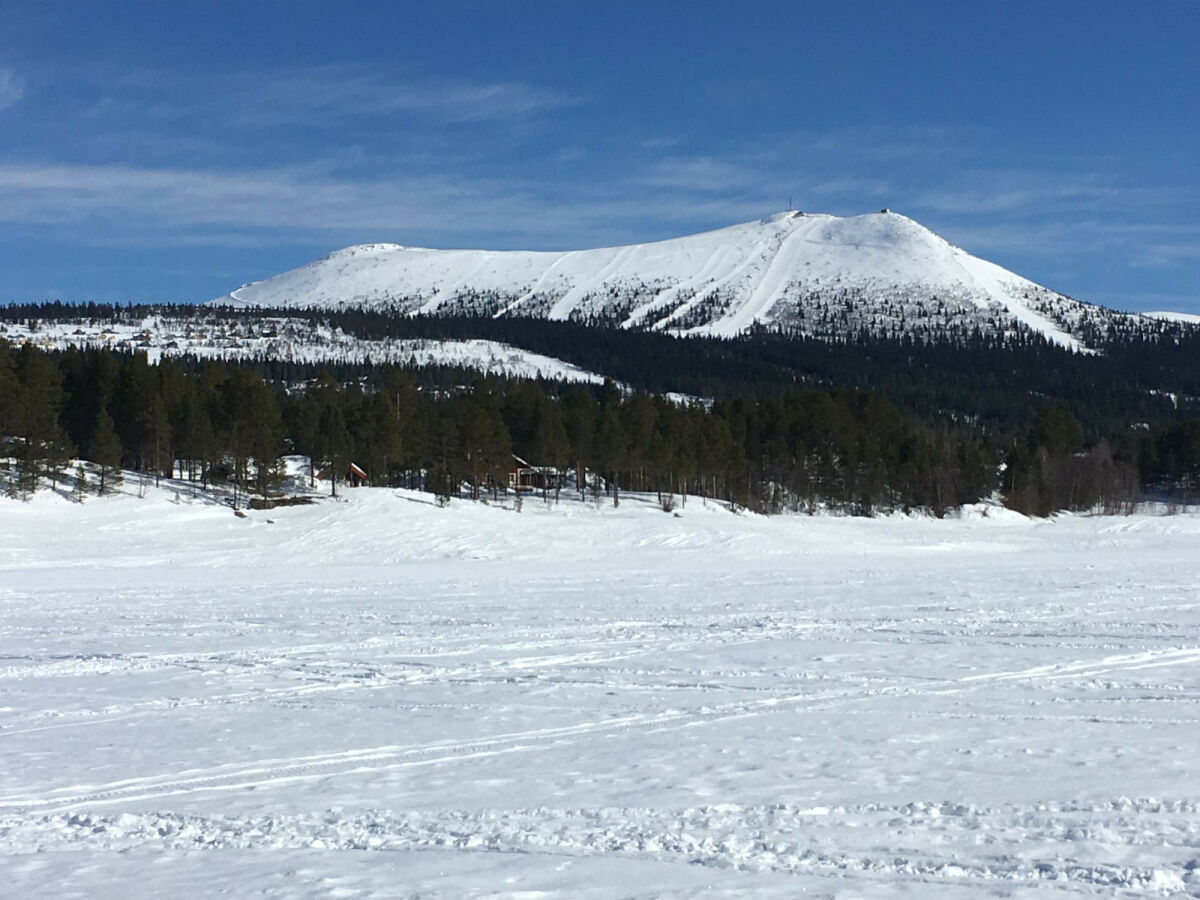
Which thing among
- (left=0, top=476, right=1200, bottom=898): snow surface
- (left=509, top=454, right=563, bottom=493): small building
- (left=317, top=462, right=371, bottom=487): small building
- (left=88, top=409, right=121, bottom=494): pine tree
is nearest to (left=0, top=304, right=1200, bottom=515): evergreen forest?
(left=88, top=409, right=121, bottom=494): pine tree

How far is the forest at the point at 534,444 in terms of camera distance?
64.9 m

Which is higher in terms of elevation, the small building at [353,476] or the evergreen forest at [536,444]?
the evergreen forest at [536,444]

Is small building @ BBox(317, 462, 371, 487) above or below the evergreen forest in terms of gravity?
below

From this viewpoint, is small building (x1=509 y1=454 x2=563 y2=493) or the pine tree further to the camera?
small building (x1=509 y1=454 x2=563 y2=493)

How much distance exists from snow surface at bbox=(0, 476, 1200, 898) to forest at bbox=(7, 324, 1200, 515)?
118 ft

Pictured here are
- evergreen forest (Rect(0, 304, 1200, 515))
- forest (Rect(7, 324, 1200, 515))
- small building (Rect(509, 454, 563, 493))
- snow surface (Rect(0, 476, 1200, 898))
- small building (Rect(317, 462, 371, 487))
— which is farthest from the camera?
small building (Rect(509, 454, 563, 493))

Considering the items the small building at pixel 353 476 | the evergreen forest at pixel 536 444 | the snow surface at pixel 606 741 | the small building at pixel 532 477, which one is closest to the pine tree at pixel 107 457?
the evergreen forest at pixel 536 444

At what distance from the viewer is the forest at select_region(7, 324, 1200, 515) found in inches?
2554

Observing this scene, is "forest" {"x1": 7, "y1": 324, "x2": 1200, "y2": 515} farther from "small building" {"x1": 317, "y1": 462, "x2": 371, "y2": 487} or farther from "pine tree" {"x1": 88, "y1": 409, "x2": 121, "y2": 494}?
"small building" {"x1": 317, "y1": 462, "x2": 371, "y2": 487}

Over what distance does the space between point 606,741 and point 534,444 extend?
64842 mm

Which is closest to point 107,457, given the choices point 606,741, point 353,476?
point 353,476

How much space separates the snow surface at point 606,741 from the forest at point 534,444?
3594cm

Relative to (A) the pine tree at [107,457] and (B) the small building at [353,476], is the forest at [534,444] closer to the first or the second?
(A) the pine tree at [107,457]

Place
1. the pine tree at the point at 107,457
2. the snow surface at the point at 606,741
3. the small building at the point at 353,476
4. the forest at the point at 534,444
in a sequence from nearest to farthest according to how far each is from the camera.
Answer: the snow surface at the point at 606,741 < the pine tree at the point at 107,457 < the forest at the point at 534,444 < the small building at the point at 353,476
